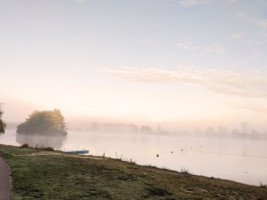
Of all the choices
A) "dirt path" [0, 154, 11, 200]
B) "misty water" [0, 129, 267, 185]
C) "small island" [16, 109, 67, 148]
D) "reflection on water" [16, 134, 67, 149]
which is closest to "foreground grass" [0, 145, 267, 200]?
"dirt path" [0, 154, 11, 200]

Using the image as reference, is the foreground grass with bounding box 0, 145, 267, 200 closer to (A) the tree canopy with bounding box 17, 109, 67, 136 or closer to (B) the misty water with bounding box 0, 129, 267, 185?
(B) the misty water with bounding box 0, 129, 267, 185

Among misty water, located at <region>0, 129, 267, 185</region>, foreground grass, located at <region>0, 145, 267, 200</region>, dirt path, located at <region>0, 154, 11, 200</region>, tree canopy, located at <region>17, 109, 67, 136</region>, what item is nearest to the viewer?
dirt path, located at <region>0, 154, 11, 200</region>

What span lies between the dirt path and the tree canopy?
143 metres

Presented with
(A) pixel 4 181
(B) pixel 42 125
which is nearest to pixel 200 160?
(A) pixel 4 181

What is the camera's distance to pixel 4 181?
39.5ft

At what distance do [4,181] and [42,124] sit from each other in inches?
5849

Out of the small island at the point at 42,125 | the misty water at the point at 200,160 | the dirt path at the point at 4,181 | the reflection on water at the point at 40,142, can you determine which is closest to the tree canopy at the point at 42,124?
the small island at the point at 42,125

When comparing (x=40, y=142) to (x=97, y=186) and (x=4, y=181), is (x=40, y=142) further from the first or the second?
(x=97, y=186)

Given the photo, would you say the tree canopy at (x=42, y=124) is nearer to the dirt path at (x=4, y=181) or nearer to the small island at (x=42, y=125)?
the small island at (x=42, y=125)

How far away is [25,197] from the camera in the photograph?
961cm

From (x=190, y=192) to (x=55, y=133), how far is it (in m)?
157

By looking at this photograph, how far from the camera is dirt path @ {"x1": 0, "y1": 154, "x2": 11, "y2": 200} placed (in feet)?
32.5

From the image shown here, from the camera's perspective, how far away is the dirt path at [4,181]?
390 inches

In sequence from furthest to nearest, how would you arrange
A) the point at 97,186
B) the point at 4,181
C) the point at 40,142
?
the point at 40,142 < the point at 4,181 < the point at 97,186
